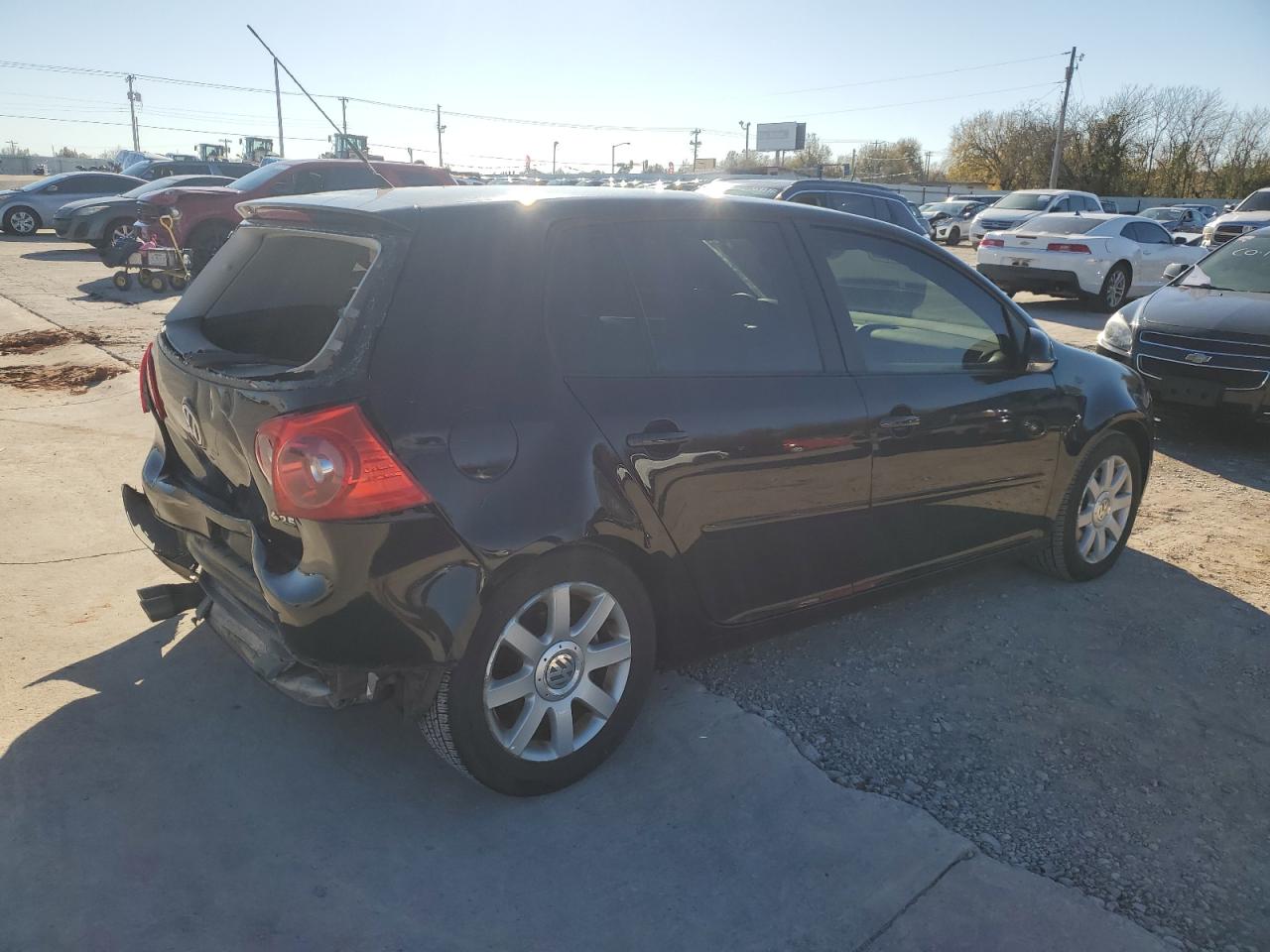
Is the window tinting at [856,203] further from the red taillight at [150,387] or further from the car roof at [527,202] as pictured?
the red taillight at [150,387]

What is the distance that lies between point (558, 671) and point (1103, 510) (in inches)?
122

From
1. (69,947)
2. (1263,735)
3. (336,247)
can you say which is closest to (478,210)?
(336,247)

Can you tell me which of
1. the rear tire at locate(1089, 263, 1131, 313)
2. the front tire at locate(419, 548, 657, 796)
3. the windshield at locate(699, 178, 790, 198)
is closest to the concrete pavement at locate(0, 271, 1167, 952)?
the front tire at locate(419, 548, 657, 796)

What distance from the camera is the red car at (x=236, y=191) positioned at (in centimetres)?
1314

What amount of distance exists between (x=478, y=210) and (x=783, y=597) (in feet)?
5.44

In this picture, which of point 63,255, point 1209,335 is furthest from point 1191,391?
point 63,255

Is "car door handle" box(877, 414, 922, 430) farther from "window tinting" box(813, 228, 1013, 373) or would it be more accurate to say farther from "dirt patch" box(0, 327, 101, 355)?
"dirt patch" box(0, 327, 101, 355)

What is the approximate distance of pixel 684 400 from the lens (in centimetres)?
298

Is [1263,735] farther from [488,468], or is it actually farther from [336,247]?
[336,247]

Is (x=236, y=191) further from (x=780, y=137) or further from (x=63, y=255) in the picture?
(x=780, y=137)

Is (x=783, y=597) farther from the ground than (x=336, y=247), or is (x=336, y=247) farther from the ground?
(x=336, y=247)

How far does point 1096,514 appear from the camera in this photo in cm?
455

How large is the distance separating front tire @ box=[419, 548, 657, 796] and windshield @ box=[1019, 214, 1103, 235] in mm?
14372

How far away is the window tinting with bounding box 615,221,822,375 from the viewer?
3080 mm
